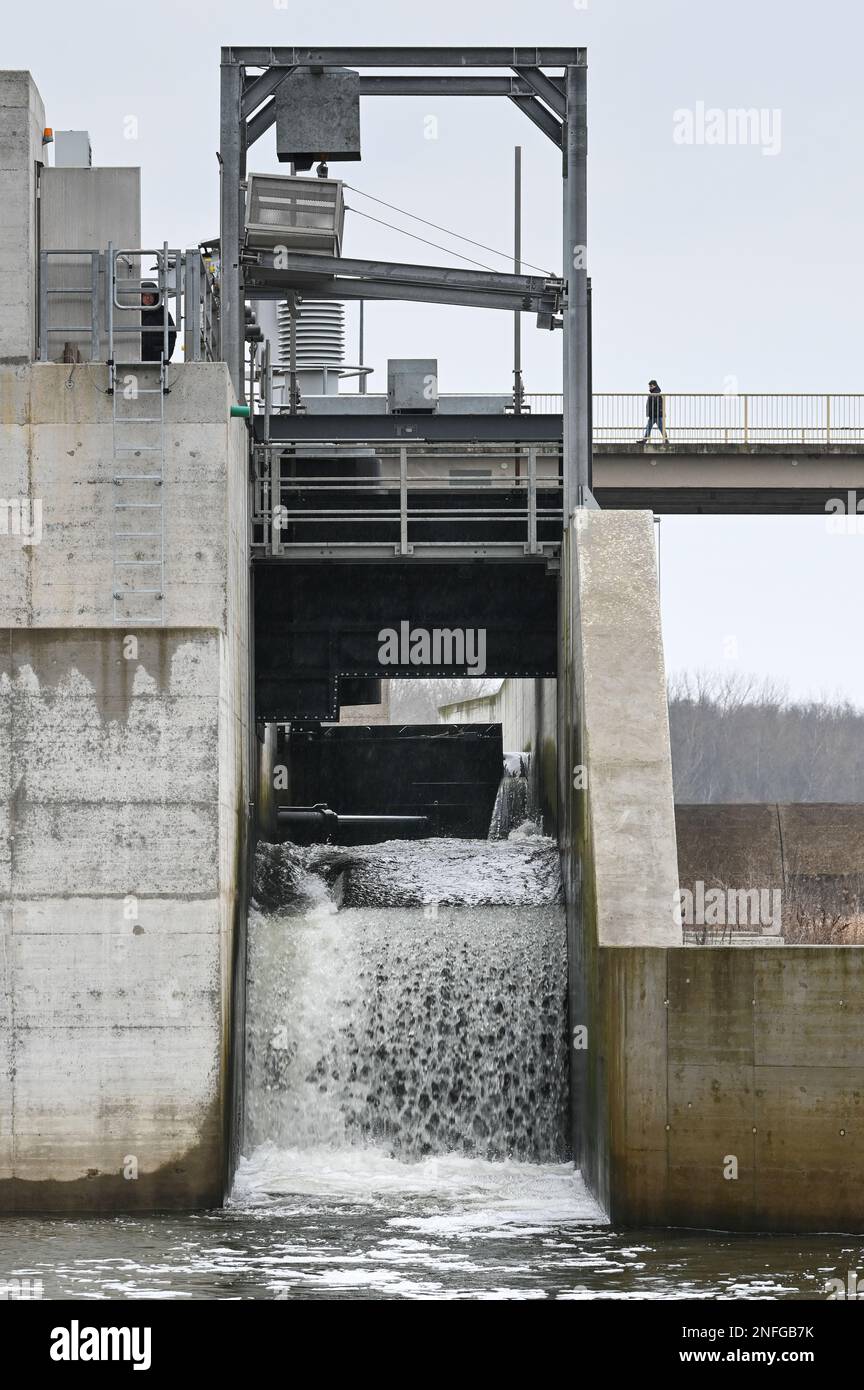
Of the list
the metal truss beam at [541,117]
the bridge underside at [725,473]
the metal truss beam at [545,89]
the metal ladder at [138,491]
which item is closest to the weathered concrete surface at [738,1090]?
the metal ladder at [138,491]

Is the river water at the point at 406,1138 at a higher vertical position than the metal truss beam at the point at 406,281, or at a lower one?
lower

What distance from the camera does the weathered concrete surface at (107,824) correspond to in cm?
1702

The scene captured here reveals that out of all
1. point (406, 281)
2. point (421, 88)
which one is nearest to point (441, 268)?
point (406, 281)

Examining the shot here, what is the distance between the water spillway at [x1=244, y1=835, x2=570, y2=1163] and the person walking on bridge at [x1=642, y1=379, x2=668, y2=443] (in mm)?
19788

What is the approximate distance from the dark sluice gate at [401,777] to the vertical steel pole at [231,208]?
967cm

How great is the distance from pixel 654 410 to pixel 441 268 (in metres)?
17.8

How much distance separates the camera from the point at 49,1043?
56.0ft

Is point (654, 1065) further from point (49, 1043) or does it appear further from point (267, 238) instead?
point (267, 238)

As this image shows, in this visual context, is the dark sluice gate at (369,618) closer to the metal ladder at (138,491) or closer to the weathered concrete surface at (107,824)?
the weathered concrete surface at (107,824)

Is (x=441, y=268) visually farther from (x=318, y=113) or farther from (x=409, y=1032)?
(x=409, y=1032)

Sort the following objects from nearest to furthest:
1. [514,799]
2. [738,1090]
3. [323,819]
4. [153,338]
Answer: [738,1090] < [153,338] < [323,819] < [514,799]

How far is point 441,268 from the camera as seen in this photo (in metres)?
21.8

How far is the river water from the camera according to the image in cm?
1399

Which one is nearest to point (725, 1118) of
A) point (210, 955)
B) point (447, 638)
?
point (210, 955)
